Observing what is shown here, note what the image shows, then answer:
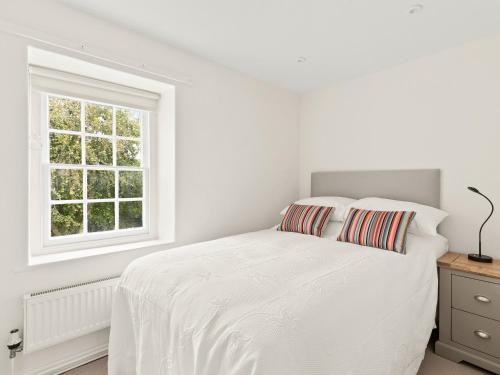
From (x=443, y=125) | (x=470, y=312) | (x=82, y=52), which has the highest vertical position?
(x=82, y=52)

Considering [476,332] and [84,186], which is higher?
[84,186]

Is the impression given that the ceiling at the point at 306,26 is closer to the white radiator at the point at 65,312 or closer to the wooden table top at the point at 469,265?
the wooden table top at the point at 469,265

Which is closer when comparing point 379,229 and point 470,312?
point 470,312

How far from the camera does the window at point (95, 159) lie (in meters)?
1.98

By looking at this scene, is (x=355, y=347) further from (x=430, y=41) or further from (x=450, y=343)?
(x=430, y=41)

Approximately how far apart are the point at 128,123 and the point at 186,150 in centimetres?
60

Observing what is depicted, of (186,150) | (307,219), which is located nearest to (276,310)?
(307,219)

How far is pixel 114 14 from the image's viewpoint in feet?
6.38

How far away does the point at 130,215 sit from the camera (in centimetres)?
250

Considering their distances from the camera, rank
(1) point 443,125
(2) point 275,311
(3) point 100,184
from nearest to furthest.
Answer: (2) point 275,311 < (3) point 100,184 < (1) point 443,125

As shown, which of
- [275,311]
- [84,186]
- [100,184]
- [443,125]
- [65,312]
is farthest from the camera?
[443,125]

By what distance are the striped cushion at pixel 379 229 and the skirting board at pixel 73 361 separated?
2.10 meters

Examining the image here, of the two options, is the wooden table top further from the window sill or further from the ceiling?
the window sill

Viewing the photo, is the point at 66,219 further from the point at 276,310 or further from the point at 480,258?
the point at 480,258
